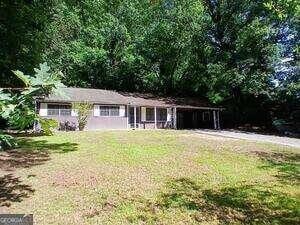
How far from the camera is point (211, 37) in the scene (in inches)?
1767

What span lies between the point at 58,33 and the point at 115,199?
33.9m

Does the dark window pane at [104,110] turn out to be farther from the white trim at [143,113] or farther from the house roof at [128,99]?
the white trim at [143,113]

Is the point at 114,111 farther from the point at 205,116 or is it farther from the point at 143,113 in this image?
the point at 205,116

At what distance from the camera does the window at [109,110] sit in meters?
38.3

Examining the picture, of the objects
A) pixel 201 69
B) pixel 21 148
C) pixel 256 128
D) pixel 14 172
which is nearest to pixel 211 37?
pixel 201 69

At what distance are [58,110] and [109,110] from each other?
5.29 m

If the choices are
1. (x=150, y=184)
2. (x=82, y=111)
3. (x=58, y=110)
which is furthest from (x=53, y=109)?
(x=150, y=184)

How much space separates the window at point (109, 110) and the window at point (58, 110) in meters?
3.46

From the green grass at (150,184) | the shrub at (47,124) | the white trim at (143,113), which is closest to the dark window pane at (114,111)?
the white trim at (143,113)

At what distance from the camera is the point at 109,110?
38.8m

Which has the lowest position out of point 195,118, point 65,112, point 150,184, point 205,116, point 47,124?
point 150,184

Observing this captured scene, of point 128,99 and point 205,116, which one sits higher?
point 128,99

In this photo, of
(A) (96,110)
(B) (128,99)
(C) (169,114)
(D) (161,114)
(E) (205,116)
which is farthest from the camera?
(E) (205,116)

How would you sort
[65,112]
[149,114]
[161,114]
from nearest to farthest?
[65,112]
[149,114]
[161,114]
